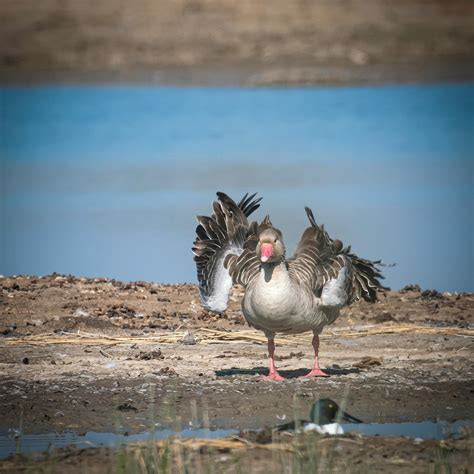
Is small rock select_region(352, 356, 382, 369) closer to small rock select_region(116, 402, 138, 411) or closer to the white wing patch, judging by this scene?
the white wing patch

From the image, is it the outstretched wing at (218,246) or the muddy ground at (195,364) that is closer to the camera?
the muddy ground at (195,364)

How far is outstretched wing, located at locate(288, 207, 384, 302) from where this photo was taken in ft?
33.7

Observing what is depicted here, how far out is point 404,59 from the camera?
88.7 feet

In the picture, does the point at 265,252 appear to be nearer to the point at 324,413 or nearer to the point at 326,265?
the point at 326,265

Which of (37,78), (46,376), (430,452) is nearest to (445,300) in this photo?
(46,376)

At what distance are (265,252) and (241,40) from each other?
18253 mm

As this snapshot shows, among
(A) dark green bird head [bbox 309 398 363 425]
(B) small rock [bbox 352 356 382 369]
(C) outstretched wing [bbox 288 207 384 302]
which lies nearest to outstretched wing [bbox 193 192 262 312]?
(C) outstretched wing [bbox 288 207 384 302]

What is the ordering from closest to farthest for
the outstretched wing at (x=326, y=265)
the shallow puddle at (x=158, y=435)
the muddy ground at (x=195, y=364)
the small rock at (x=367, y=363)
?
the shallow puddle at (x=158, y=435) < the muddy ground at (x=195, y=364) < the outstretched wing at (x=326, y=265) < the small rock at (x=367, y=363)

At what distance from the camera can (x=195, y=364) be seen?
1119 centimetres

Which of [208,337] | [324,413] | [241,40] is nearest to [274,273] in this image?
[324,413]

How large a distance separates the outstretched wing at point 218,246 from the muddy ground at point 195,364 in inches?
30.4

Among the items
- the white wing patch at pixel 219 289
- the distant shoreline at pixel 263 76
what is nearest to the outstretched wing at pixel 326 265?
the white wing patch at pixel 219 289

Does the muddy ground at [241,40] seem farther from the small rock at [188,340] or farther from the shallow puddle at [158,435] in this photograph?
the shallow puddle at [158,435]

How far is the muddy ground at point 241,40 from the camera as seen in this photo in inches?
987
